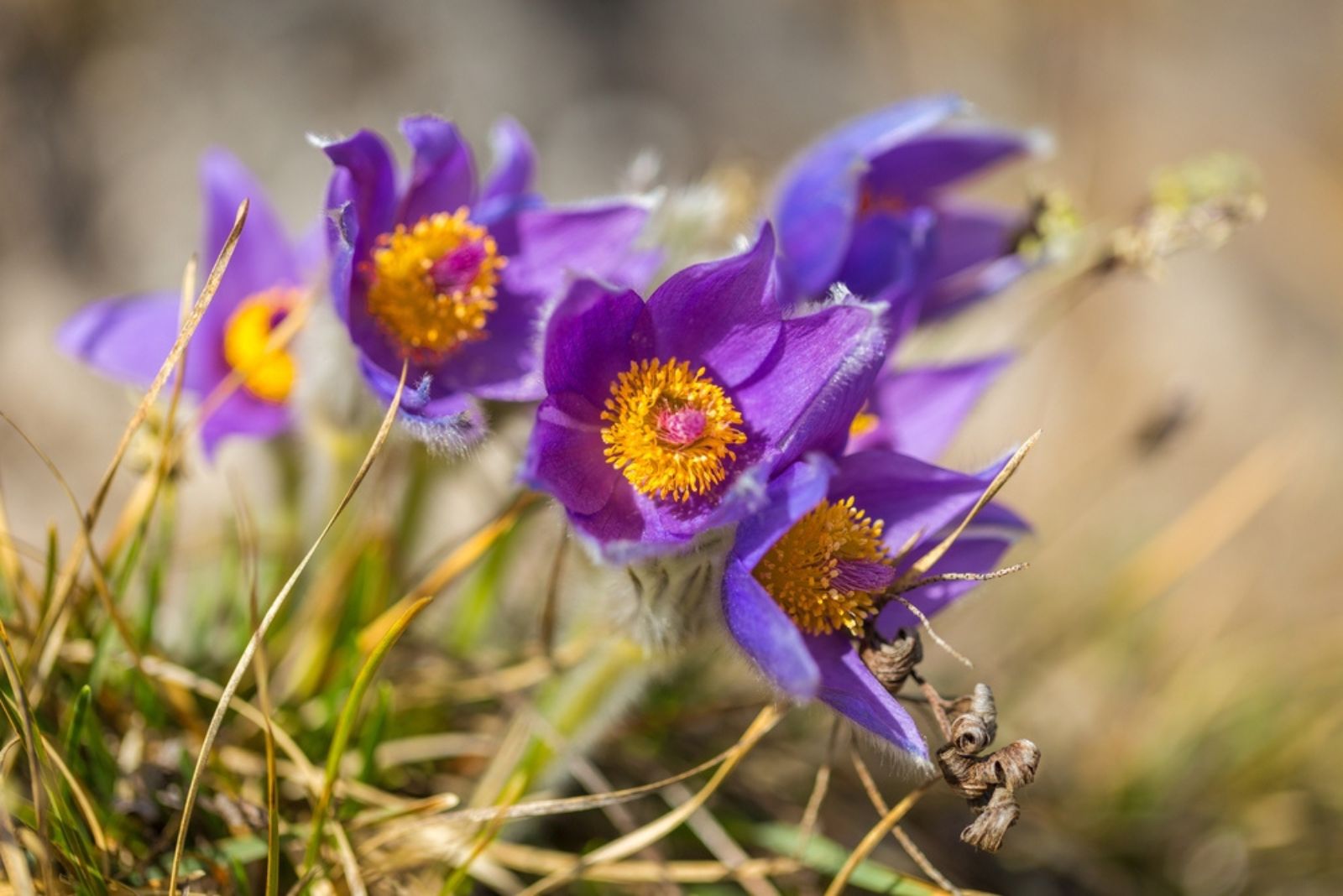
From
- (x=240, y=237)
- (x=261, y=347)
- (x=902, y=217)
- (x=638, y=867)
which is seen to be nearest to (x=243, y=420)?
(x=261, y=347)

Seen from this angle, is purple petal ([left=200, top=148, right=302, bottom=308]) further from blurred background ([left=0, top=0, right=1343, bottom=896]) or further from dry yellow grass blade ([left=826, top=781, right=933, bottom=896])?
dry yellow grass blade ([left=826, top=781, right=933, bottom=896])

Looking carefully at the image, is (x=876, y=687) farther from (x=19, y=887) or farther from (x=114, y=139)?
(x=114, y=139)

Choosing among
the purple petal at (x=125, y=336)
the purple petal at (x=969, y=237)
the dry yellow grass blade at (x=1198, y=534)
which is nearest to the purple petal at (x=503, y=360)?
the purple petal at (x=125, y=336)

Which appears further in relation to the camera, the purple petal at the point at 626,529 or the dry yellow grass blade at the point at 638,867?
the dry yellow grass blade at the point at 638,867

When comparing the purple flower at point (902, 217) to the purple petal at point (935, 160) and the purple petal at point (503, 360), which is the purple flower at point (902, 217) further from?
the purple petal at point (503, 360)

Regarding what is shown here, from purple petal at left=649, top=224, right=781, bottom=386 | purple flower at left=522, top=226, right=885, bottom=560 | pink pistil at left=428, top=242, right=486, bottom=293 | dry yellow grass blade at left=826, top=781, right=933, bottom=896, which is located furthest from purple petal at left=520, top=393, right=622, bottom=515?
dry yellow grass blade at left=826, top=781, right=933, bottom=896
